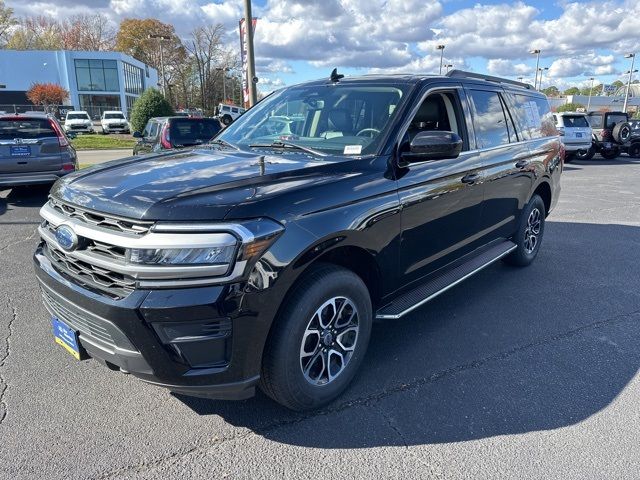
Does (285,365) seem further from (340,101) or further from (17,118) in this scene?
(17,118)

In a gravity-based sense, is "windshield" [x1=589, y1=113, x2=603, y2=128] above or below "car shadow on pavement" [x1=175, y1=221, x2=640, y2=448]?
above

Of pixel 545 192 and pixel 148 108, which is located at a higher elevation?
pixel 148 108

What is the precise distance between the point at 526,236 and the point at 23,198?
9.16 m

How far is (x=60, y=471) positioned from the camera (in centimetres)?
234

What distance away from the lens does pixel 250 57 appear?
41.1ft

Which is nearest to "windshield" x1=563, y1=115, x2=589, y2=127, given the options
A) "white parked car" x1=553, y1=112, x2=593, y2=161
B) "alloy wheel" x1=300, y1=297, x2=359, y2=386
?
"white parked car" x1=553, y1=112, x2=593, y2=161

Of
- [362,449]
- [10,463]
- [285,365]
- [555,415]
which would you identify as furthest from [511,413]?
[10,463]

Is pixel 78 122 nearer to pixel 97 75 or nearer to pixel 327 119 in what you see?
pixel 97 75

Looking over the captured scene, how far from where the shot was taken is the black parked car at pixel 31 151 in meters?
8.14

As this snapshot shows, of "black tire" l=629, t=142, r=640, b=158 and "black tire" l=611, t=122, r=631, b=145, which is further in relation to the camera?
"black tire" l=629, t=142, r=640, b=158

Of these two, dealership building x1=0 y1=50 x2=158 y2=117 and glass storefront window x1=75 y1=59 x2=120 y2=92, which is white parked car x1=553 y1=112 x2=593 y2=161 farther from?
glass storefront window x1=75 y1=59 x2=120 y2=92

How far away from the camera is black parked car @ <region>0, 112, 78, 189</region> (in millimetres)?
8141

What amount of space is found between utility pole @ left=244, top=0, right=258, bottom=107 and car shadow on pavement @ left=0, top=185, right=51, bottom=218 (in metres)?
5.54

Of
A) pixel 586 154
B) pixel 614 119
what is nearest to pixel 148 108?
pixel 586 154
